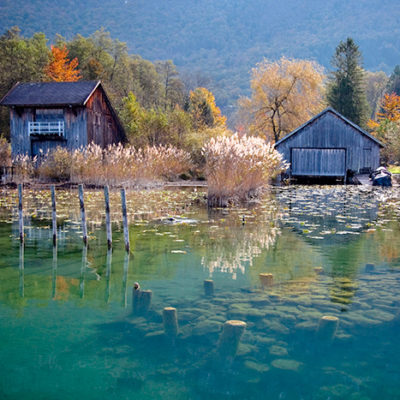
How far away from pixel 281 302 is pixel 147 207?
10605 millimetres

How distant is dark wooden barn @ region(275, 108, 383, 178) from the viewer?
36281 mm

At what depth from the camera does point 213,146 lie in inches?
730

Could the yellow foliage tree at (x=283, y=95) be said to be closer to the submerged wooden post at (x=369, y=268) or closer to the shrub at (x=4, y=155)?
the shrub at (x=4, y=155)

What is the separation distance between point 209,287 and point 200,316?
A: 1.06 m

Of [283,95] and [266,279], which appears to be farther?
[283,95]

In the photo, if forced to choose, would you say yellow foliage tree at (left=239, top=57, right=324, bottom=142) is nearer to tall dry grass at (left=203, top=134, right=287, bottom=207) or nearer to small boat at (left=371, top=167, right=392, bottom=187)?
small boat at (left=371, top=167, right=392, bottom=187)

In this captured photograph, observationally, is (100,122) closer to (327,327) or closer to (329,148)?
(329,148)

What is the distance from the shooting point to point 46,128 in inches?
1367

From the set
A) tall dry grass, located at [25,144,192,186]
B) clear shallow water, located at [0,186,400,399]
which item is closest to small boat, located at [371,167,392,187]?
tall dry grass, located at [25,144,192,186]

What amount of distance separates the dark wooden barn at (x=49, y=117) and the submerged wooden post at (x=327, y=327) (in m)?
31.0

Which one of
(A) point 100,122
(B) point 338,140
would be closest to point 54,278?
(A) point 100,122

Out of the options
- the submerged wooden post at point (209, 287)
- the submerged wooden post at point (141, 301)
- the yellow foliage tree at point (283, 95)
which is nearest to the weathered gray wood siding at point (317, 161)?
the yellow foliage tree at point (283, 95)

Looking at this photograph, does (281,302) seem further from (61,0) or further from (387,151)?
(61,0)

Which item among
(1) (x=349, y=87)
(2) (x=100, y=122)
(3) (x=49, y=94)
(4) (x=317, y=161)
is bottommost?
(4) (x=317, y=161)
